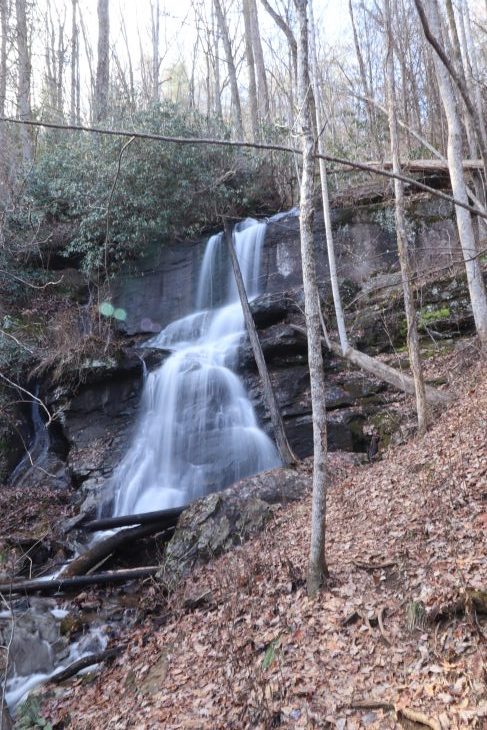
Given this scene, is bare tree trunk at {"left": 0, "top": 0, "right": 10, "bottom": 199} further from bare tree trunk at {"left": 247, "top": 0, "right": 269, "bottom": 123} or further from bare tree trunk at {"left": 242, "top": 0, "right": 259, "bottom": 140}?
bare tree trunk at {"left": 247, "top": 0, "right": 269, "bottom": 123}

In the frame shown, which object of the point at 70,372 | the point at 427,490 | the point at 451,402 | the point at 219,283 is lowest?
the point at 427,490

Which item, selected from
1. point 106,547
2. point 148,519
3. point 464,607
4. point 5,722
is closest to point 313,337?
point 464,607

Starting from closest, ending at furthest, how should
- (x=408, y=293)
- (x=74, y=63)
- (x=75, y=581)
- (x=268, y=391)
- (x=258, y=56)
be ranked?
(x=75, y=581), (x=408, y=293), (x=268, y=391), (x=258, y=56), (x=74, y=63)

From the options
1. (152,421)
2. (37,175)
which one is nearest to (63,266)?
(37,175)

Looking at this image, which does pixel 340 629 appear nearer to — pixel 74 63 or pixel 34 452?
pixel 34 452

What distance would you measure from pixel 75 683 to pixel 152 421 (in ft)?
23.4

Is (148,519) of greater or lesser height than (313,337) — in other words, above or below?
below

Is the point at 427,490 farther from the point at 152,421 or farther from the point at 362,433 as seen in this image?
the point at 152,421

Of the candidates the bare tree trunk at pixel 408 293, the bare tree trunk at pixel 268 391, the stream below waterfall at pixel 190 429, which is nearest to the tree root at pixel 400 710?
the bare tree trunk at pixel 408 293

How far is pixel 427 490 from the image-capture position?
6227 millimetres

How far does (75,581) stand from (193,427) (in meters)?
4.70

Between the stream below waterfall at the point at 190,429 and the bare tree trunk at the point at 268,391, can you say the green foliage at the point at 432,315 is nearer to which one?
the bare tree trunk at the point at 268,391

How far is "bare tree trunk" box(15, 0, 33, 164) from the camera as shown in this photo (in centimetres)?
1717

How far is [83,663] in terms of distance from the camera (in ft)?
19.4
